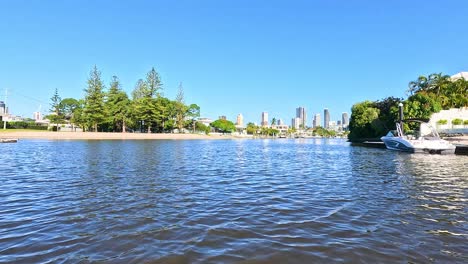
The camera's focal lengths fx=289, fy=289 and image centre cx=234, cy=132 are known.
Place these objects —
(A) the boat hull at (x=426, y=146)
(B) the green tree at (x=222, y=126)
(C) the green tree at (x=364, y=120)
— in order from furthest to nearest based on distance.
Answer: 1. (B) the green tree at (x=222, y=126)
2. (C) the green tree at (x=364, y=120)
3. (A) the boat hull at (x=426, y=146)

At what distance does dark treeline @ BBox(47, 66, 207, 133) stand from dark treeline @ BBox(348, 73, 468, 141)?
6295 cm

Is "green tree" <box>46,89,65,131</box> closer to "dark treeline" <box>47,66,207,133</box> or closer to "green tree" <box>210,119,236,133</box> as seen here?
"dark treeline" <box>47,66,207,133</box>

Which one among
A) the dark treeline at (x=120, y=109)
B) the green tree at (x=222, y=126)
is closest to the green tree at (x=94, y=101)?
the dark treeline at (x=120, y=109)

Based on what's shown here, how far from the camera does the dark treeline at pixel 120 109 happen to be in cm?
8994

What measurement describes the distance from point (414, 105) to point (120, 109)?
266 feet

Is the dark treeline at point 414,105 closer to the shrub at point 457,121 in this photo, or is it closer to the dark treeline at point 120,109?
the shrub at point 457,121

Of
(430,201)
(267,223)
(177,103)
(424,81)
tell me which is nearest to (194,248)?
(267,223)

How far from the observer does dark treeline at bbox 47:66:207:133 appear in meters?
89.9

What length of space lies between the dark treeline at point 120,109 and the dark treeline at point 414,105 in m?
63.0

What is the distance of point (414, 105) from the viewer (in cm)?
5922

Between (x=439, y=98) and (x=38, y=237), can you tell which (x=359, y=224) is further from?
(x=439, y=98)

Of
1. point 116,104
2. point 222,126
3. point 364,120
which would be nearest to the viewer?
point 364,120

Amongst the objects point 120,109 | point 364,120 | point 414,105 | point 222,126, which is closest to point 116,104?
point 120,109

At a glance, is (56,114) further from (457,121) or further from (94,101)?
(457,121)
